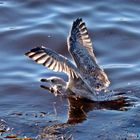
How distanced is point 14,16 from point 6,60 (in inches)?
79.0

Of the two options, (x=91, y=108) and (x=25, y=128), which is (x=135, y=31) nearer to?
Answer: (x=91, y=108)

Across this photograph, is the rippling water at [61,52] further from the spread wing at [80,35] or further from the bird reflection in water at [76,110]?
the spread wing at [80,35]

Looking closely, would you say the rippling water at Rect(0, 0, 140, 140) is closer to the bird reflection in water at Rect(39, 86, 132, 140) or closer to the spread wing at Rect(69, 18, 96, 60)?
the bird reflection in water at Rect(39, 86, 132, 140)

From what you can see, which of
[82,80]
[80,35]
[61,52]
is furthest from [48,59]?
[61,52]

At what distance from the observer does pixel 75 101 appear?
8773 millimetres

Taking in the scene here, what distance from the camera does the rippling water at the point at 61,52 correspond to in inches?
307

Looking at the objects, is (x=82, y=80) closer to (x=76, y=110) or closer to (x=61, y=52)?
(x=76, y=110)

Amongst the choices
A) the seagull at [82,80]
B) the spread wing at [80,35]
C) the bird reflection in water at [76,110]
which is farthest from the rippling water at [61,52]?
the spread wing at [80,35]

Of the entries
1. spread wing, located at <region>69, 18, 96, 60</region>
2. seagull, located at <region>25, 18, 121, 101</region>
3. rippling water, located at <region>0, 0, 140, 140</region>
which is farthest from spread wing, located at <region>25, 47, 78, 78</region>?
spread wing, located at <region>69, 18, 96, 60</region>

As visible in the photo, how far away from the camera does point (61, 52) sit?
10.4m

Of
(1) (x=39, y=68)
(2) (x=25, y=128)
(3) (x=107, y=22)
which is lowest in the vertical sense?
(2) (x=25, y=128)

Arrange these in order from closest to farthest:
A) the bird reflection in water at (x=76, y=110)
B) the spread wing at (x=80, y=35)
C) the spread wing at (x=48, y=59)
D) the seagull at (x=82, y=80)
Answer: the bird reflection in water at (x=76, y=110)
the spread wing at (x=48, y=59)
the seagull at (x=82, y=80)
the spread wing at (x=80, y=35)

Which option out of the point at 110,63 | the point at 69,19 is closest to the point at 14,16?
the point at 69,19

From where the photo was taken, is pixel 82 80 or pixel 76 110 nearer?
pixel 76 110
